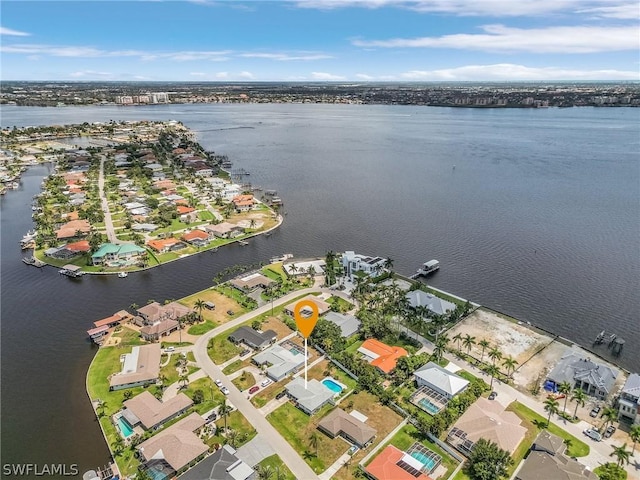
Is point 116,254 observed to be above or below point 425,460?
above

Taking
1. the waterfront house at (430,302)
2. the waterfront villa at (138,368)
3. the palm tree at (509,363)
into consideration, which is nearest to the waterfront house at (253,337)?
the waterfront villa at (138,368)

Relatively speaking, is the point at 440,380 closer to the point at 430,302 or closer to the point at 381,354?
the point at 381,354

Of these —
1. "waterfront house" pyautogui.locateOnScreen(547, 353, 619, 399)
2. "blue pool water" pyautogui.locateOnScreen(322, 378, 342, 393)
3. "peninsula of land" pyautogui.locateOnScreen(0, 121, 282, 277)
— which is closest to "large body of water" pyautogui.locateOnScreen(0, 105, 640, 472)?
"peninsula of land" pyautogui.locateOnScreen(0, 121, 282, 277)

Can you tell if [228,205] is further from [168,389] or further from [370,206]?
[168,389]

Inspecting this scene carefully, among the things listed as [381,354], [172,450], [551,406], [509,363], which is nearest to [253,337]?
[381,354]

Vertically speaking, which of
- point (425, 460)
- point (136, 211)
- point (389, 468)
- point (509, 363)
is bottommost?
point (425, 460)

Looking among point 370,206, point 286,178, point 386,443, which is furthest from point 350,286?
point 286,178
